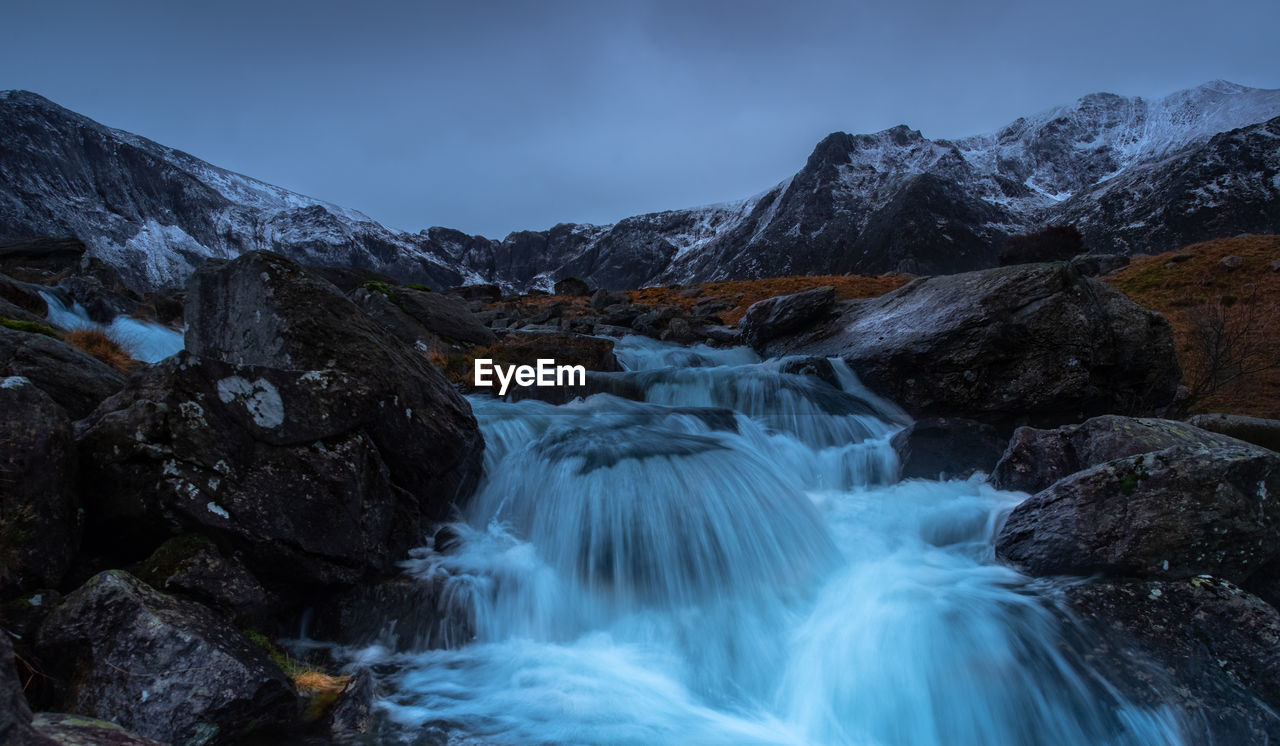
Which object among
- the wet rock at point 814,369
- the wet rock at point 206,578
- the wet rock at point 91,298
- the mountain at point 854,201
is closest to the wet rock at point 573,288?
the wet rock at point 91,298

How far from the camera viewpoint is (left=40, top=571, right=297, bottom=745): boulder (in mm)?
3260

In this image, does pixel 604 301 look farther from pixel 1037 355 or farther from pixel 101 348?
pixel 1037 355

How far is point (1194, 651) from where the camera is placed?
14.8 feet

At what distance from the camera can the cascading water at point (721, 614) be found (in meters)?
4.65

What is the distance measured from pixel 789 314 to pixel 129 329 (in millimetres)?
21886

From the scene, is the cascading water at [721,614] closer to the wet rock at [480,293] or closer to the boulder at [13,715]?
the boulder at [13,715]

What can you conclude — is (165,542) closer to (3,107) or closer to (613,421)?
(613,421)

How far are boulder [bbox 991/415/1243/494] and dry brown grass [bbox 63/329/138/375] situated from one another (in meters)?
15.7

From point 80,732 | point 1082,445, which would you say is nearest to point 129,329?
point 80,732

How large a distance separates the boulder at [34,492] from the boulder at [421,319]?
1075 centimetres

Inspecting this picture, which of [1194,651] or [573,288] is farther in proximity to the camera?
[573,288]

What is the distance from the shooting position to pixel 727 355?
18.9 meters

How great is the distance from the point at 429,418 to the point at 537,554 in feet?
7.07

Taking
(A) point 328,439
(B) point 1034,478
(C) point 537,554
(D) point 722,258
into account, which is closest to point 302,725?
(A) point 328,439
